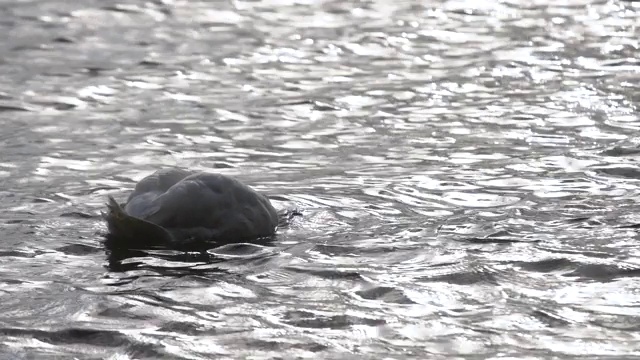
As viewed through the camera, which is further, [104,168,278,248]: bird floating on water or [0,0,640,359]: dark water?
[104,168,278,248]: bird floating on water

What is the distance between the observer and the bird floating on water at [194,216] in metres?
5.48

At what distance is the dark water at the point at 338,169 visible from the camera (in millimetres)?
4512

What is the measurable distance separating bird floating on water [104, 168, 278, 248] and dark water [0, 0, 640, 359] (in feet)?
0.43

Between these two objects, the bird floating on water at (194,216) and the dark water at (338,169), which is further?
the bird floating on water at (194,216)

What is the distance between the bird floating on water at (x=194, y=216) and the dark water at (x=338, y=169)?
0.13 metres

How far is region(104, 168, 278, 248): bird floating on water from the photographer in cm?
548

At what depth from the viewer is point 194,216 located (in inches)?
218

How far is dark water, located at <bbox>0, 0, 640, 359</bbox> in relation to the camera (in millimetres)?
4512

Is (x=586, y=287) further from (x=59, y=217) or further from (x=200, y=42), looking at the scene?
(x=200, y=42)

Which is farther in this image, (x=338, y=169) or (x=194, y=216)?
(x=338, y=169)

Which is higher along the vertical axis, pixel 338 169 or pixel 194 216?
pixel 194 216

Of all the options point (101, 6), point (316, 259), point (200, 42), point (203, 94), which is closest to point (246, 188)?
point (316, 259)

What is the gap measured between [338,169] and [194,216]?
1.48 metres

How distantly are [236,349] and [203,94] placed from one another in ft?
15.2
